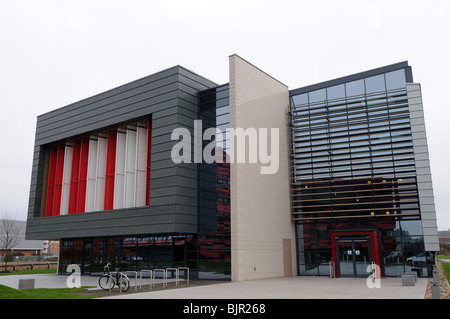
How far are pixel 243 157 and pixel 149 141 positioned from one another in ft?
24.8

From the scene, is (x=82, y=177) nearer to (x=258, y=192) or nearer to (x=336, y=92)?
(x=258, y=192)

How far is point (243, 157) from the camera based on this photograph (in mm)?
25422

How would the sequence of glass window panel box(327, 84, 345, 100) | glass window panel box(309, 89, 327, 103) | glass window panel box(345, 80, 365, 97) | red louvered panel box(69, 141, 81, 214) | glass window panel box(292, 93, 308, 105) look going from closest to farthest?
glass window panel box(345, 80, 365, 97) → glass window panel box(327, 84, 345, 100) → glass window panel box(309, 89, 327, 103) → glass window panel box(292, 93, 308, 105) → red louvered panel box(69, 141, 81, 214)

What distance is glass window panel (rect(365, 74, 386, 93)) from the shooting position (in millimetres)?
27594

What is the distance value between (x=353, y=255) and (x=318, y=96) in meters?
11.9

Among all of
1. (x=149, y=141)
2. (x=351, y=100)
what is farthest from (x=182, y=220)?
(x=351, y=100)

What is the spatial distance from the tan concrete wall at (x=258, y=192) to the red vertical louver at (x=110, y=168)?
1108 cm

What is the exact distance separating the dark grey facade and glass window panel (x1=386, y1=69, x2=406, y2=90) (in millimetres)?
12673

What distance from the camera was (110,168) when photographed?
31.0 metres

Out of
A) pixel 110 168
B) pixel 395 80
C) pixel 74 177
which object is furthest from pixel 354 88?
pixel 74 177

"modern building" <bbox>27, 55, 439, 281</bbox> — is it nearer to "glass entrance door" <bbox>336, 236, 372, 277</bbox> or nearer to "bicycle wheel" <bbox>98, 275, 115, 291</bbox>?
"glass entrance door" <bbox>336, 236, 372, 277</bbox>

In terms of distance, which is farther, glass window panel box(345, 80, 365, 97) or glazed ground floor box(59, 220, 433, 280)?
glass window panel box(345, 80, 365, 97)

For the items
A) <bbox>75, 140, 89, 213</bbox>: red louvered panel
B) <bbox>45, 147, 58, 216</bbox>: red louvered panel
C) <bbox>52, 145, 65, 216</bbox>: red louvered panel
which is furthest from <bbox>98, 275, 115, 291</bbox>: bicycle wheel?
<bbox>45, 147, 58, 216</bbox>: red louvered panel

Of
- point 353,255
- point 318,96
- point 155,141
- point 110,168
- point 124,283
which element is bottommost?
point 124,283
